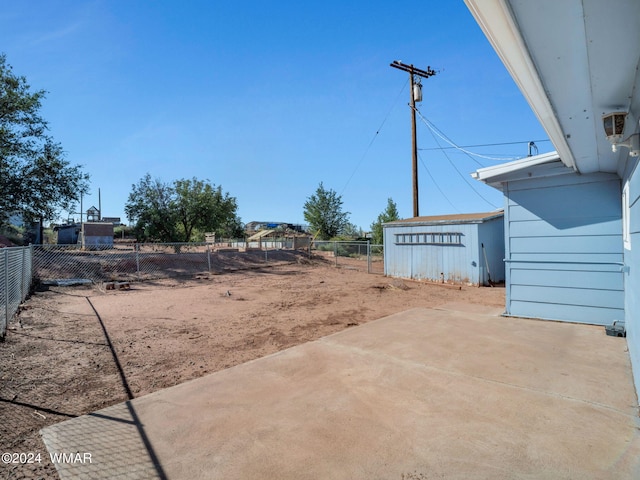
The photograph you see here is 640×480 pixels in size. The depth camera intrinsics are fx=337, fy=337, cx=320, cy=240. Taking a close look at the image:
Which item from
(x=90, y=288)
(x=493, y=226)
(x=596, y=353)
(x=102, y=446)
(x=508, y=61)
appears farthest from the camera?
(x=493, y=226)

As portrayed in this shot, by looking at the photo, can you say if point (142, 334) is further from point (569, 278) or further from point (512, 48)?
point (569, 278)

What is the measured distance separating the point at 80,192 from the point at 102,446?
1830cm

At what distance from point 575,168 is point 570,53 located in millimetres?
4372

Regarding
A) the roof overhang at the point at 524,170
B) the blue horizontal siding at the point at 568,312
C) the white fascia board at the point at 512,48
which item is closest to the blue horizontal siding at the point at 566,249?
the blue horizontal siding at the point at 568,312

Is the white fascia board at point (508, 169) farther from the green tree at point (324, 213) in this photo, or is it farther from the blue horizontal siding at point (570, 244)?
the green tree at point (324, 213)

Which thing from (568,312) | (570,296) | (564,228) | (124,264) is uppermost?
(564,228)

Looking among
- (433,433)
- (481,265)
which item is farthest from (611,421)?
(481,265)

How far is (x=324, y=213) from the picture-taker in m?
36.1

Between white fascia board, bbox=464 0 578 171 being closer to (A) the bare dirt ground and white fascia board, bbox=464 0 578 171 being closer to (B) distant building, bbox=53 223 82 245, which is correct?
(A) the bare dirt ground

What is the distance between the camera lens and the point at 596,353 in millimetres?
4586

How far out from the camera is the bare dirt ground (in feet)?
11.0

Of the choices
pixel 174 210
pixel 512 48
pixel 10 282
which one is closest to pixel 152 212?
pixel 174 210

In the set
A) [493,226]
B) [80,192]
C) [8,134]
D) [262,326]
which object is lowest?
[262,326]

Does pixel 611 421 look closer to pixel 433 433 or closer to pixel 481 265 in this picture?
pixel 433 433
